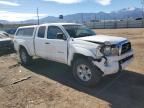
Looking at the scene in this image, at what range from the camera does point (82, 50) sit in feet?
22.7

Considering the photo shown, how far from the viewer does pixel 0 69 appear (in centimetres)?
1030

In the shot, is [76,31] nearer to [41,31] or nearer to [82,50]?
[82,50]

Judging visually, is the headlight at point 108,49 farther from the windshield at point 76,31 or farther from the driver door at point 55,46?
the driver door at point 55,46

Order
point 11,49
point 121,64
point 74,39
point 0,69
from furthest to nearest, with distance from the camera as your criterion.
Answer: point 11,49 < point 0,69 < point 74,39 < point 121,64

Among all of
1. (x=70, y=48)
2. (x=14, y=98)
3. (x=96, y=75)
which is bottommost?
(x=14, y=98)

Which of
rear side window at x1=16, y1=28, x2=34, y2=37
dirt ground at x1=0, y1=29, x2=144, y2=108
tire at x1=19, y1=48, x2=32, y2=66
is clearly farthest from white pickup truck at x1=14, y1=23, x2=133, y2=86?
tire at x1=19, y1=48, x2=32, y2=66

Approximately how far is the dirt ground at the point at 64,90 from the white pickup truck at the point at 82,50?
53cm

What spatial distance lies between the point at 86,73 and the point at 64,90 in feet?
2.81

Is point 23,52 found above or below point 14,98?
above

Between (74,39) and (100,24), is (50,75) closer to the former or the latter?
(74,39)

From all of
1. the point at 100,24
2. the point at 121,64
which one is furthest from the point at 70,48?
the point at 100,24

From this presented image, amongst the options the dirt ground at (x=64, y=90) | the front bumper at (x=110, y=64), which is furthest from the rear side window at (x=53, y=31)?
the front bumper at (x=110, y=64)

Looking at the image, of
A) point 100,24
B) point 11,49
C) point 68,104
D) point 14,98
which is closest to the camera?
point 68,104

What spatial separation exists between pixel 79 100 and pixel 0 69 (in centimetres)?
553
